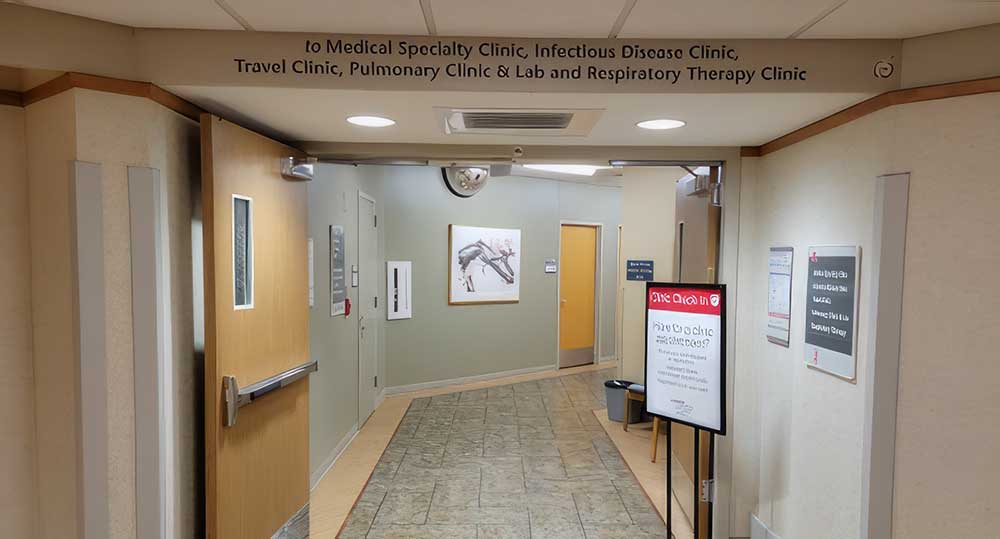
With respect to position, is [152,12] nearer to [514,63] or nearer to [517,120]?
[514,63]

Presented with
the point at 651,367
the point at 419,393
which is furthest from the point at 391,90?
the point at 419,393

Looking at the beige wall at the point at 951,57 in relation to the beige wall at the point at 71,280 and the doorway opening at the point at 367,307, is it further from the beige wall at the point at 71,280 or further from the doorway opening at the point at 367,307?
the doorway opening at the point at 367,307

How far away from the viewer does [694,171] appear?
3141mm

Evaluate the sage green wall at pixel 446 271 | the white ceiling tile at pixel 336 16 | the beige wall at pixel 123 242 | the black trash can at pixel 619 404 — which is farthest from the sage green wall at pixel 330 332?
the black trash can at pixel 619 404

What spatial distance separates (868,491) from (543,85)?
1.94 metres

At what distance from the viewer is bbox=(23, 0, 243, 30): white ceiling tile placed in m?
1.60

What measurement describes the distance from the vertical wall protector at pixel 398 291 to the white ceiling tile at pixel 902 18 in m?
4.81

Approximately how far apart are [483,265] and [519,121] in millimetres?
4502

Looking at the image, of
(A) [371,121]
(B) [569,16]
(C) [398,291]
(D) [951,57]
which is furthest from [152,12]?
(C) [398,291]

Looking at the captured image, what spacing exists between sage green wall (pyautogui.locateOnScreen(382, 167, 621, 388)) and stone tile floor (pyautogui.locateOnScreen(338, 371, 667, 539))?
860 millimetres

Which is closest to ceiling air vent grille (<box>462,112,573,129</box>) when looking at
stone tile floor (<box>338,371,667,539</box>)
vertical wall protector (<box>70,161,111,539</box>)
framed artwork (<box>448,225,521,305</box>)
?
vertical wall protector (<box>70,161,111,539</box>)

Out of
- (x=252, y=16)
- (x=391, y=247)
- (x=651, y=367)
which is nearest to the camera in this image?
(x=252, y=16)

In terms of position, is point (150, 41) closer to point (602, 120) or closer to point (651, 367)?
point (602, 120)

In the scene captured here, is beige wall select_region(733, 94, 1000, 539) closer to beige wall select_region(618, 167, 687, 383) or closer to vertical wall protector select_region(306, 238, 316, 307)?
beige wall select_region(618, 167, 687, 383)
